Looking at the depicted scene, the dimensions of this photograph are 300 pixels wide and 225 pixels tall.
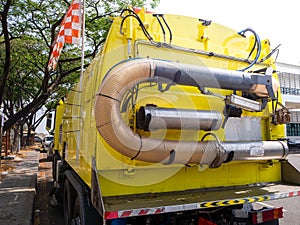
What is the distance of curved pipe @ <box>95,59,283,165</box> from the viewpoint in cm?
255

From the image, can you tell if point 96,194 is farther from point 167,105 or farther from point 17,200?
point 17,200

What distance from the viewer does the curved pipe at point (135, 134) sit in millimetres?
2549

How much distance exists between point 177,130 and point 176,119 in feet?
0.86

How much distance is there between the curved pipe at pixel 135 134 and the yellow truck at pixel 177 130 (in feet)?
0.03

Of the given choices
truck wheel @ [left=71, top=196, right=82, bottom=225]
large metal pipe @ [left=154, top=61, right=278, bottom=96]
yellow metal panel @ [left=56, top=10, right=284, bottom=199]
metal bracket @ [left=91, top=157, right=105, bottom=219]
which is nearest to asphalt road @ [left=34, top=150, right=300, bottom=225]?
yellow metal panel @ [left=56, top=10, right=284, bottom=199]

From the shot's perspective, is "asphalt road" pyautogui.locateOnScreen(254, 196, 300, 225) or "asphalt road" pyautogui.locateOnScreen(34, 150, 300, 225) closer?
"asphalt road" pyautogui.locateOnScreen(254, 196, 300, 225)

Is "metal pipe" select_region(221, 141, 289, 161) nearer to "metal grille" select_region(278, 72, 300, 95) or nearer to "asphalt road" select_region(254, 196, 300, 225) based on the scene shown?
"asphalt road" select_region(254, 196, 300, 225)

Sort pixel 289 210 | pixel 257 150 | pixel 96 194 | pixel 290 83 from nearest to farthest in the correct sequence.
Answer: pixel 96 194 → pixel 257 150 → pixel 289 210 → pixel 290 83

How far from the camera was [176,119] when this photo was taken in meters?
2.81

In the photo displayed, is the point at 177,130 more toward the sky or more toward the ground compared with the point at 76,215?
more toward the sky

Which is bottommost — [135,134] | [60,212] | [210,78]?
[60,212]

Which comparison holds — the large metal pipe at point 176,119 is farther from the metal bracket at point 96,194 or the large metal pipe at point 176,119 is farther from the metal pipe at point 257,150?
the metal bracket at point 96,194

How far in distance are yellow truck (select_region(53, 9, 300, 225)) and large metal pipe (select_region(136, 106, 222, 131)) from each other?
11mm

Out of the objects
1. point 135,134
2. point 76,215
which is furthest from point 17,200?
point 135,134
